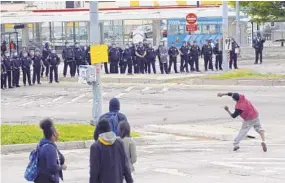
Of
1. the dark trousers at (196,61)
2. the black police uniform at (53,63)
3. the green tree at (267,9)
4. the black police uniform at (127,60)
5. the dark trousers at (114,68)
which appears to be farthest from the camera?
the dark trousers at (196,61)

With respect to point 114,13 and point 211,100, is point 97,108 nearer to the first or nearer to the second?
point 211,100

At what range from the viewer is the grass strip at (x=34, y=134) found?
19.8 meters

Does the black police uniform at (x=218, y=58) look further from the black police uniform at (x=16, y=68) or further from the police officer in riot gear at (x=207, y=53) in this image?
the black police uniform at (x=16, y=68)

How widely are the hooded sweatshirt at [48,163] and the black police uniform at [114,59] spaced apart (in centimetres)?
3028

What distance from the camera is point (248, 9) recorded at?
43.5m

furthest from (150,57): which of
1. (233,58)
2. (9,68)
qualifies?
(9,68)

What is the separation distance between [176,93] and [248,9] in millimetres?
12596

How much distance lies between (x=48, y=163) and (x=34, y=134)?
9771 mm

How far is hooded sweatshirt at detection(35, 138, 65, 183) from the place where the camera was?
1058 centimetres

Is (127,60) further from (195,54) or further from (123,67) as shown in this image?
(195,54)

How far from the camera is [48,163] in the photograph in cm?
1058

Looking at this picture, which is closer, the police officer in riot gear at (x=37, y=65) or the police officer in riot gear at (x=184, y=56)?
the police officer in riot gear at (x=37, y=65)

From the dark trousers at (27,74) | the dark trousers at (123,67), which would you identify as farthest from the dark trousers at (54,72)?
the dark trousers at (123,67)

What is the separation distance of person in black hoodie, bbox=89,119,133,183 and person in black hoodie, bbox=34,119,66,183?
576 millimetres
